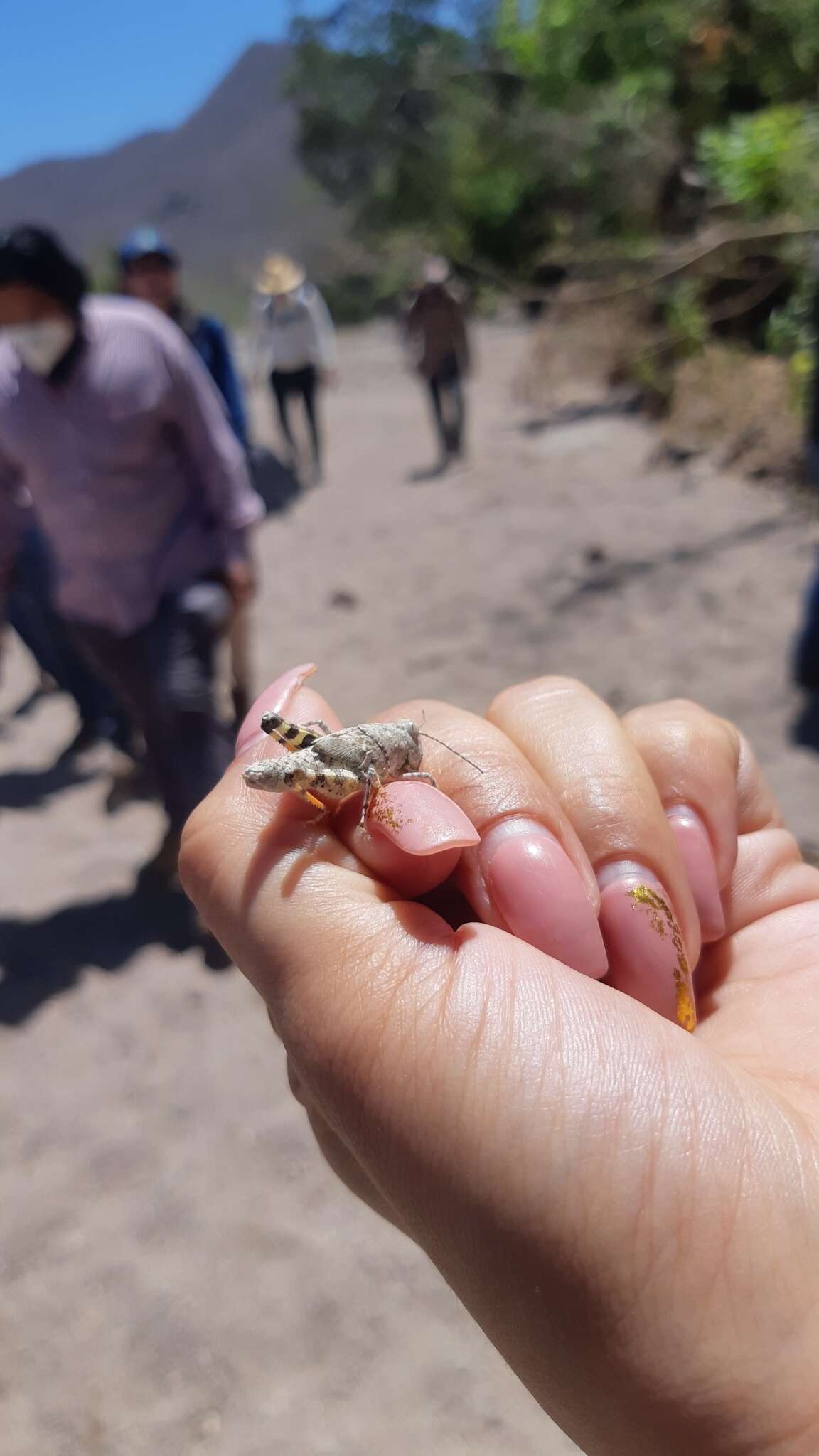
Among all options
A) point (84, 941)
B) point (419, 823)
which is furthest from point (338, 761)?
point (84, 941)

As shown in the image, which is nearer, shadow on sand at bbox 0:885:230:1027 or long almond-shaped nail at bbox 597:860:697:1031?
long almond-shaped nail at bbox 597:860:697:1031

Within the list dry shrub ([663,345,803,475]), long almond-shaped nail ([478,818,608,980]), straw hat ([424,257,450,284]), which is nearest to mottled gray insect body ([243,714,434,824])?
long almond-shaped nail ([478,818,608,980])

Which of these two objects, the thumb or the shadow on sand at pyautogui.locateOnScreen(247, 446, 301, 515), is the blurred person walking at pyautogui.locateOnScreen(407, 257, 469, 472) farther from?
the thumb

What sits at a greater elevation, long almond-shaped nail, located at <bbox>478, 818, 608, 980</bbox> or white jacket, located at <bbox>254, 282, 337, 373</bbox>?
white jacket, located at <bbox>254, 282, 337, 373</bbox>

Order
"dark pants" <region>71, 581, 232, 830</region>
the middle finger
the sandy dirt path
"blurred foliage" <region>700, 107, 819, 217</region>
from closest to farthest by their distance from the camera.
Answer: the middle finger
the sandy dirt path
"dark pants" <region>71, 581, 232, 830</region>
"blurred foliage" <region>700, 107, 819, 217</region>

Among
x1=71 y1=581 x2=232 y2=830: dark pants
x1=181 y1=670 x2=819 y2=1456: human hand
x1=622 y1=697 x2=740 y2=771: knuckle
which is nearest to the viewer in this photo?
x1=181 y1=670 x2=819 y2=1456: human hand

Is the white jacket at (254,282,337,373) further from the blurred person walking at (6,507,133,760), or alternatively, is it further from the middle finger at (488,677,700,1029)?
the middle finger at (488,677,700,1029)

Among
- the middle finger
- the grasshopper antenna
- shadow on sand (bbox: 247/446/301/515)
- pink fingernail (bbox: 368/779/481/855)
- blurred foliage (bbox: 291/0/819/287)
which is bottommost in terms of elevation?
shadow on sand (bbox: 247/446/301/515)
